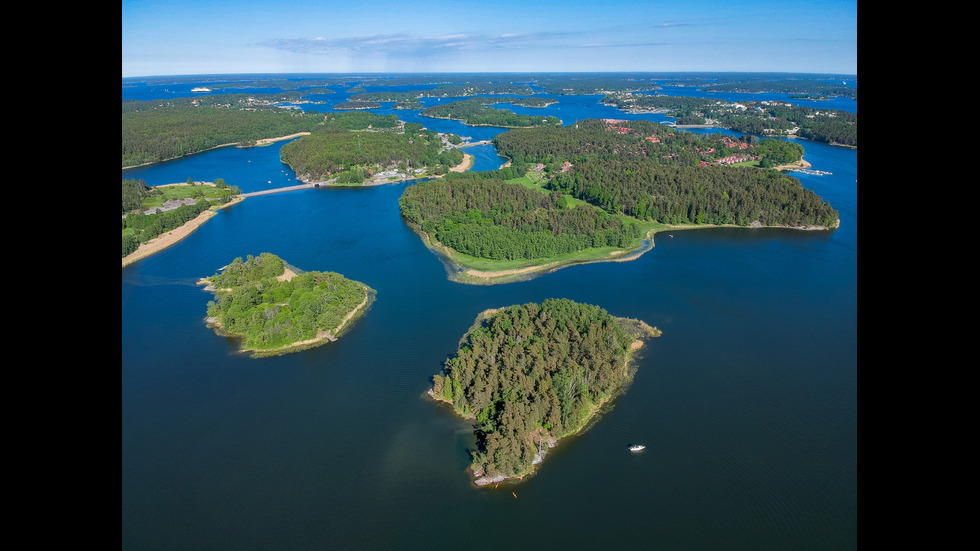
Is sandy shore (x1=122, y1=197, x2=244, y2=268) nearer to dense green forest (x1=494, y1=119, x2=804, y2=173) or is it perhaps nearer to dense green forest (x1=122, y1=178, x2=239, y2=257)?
dense green forest (x1=122, y1=178, x2=239, y2=257)

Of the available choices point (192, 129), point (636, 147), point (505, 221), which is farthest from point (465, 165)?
point (192, 129)

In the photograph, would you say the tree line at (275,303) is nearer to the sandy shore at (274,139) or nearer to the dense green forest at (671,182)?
the dense green forest at (671,182)

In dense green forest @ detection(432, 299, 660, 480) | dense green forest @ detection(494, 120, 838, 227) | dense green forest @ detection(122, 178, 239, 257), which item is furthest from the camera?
dense green forest @ detection(494, 120, 838, 227)

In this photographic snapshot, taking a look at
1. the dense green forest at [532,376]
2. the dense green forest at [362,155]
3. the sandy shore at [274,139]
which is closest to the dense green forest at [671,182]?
the dense green forest at [362,155]

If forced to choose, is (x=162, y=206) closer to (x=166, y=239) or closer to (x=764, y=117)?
(x=166, y=239)

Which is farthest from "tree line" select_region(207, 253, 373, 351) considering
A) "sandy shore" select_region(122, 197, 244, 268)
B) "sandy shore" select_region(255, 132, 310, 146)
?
"sandy shore" select_region(255, 132, 310, 146)
